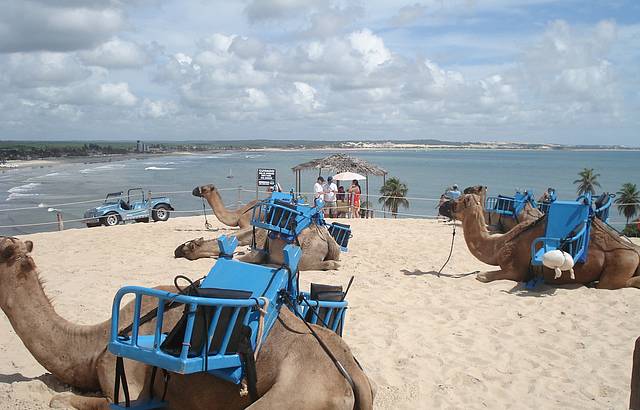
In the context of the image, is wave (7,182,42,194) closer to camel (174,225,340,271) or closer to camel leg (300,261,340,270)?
→ camel (174,225,340,271)

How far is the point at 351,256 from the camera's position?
36.6 ft

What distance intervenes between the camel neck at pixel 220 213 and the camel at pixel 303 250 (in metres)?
2.88

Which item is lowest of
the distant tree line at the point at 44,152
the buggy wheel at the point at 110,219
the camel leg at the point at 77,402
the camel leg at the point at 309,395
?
the distant tree line at the point at 44,152

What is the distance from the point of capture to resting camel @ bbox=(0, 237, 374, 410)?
9.69ft

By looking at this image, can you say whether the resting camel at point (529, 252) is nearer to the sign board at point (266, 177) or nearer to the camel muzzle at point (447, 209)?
the camel muzzle at point (447, 209)

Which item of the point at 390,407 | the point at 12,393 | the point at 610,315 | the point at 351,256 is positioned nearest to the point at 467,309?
the point at 610,315

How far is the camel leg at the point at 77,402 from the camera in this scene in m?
3.70

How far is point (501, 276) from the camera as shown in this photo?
347 inches

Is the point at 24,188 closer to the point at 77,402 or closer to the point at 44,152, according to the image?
the point at 77,402

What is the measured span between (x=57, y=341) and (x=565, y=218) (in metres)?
6.97

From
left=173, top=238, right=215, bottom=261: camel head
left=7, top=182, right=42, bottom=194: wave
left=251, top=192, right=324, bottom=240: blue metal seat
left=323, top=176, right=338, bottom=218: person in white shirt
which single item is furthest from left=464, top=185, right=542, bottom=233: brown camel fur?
left=7, top=182, right=42, bottom=194: wave

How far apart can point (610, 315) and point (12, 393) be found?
6480 mm

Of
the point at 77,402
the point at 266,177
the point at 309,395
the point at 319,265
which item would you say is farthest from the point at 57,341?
the point at 266,177

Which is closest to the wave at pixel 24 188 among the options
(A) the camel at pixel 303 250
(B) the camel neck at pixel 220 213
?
(B) the camel neck at pixel 220 213
